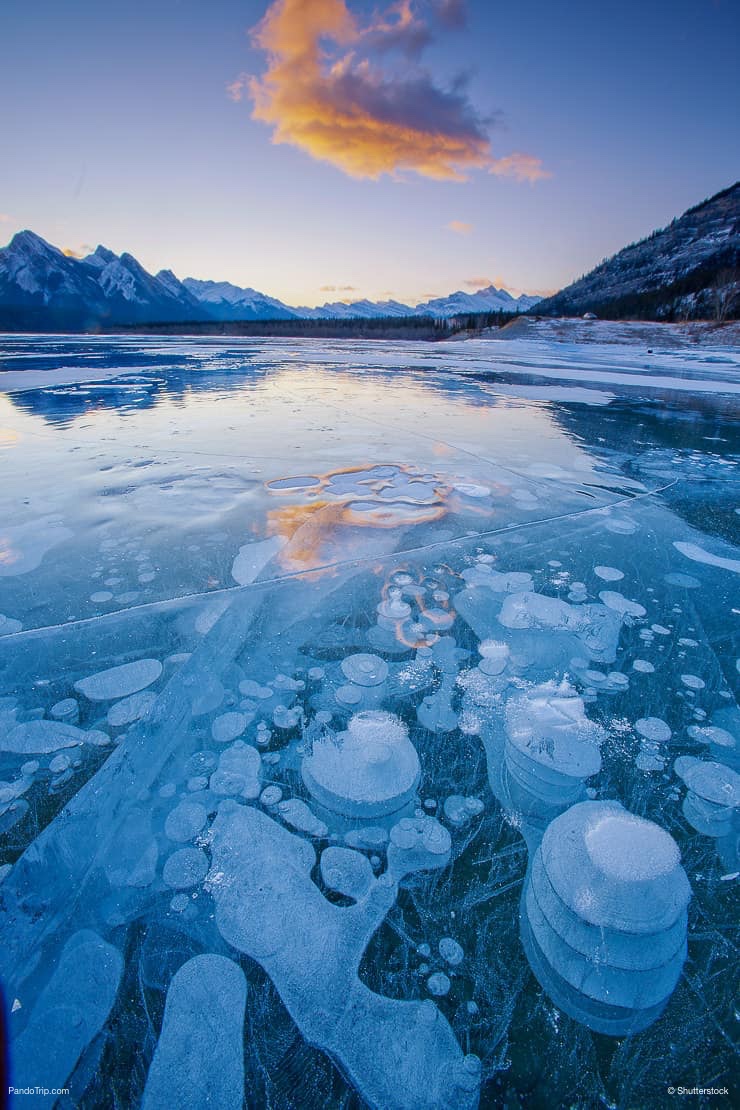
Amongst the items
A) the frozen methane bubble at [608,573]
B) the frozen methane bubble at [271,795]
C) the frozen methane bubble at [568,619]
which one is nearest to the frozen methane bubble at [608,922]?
the frozen methane bubble at [271,795]

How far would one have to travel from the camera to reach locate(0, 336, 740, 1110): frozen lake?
936 mm

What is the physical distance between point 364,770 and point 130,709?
89cm

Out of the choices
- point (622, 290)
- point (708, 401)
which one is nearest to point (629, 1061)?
point (708, 401)

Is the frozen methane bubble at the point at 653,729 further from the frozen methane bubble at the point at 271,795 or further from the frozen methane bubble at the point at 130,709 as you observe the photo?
the frozen methane bubble at the point at 130,709

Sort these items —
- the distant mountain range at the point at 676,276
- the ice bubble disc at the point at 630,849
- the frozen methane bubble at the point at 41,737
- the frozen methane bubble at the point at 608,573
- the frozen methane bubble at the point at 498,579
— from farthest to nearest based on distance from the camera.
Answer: the distant mountain range at the point at 676,276 → the frozen methane bubble at the point at 608,573 → the frozen methane bubble at the point at 498,579 → the frozen methane bubble at the point at 41,737 → the ice bubble disc at the point at 630,849

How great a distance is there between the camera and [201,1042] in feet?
3.10

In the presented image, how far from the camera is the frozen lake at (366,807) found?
0.94 m

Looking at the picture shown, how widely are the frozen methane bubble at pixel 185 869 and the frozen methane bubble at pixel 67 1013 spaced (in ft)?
0.55

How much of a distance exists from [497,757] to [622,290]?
93.2 m

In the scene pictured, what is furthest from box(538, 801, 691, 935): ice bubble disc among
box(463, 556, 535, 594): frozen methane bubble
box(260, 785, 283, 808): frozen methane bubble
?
box(463, 556, 535, 594): frozen methane bubble

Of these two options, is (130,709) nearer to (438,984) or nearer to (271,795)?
(271,795)

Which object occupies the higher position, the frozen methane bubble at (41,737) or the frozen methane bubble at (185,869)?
the frozen methane bubble at (41,737)

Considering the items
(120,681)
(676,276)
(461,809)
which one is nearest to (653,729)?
(461,809)

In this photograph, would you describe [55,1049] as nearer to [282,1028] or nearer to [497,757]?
[282,1028]
